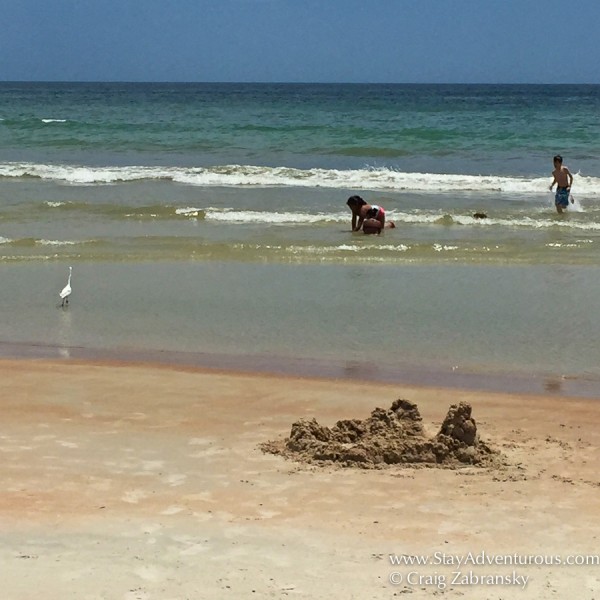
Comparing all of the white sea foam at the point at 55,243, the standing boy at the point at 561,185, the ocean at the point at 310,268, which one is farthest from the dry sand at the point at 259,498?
the standing boy at the point at 561,185

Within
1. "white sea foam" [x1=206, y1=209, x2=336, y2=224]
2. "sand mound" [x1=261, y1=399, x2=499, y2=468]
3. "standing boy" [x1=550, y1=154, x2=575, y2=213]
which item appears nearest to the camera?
"sand mound" [x1=261, y1=399, x2=499, y2=468]

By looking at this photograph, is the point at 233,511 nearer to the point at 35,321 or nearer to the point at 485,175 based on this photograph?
the point at 35,321

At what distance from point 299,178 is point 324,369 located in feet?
50.5

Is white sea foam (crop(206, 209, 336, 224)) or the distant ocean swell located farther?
white sea foam (crop(206, 209, 336, 224))

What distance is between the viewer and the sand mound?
18.8ft

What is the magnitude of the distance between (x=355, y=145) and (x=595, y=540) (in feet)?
91.9

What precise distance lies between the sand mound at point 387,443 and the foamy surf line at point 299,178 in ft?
50.3

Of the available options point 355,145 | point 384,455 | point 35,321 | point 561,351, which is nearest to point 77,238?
point 35,321

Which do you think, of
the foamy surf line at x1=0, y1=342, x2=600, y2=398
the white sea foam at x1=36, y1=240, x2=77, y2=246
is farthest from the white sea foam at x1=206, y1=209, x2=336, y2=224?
the foamy surf line at x1=0, y1=342, x2=600, y2=398

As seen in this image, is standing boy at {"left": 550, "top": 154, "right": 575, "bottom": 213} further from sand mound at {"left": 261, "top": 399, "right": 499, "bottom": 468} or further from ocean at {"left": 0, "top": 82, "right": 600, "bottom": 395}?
sand mound at {"left": 261, "top": 399, "right": 499, "bottom": 468}

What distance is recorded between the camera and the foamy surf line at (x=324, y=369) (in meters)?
7.49

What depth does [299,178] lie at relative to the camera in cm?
2298

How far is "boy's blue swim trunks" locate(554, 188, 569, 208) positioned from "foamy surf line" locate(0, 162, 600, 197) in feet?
11.6

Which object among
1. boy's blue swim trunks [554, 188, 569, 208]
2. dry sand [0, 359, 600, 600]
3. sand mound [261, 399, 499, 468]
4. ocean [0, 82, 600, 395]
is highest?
boy's blue swim trunks [554, 188, 569, 208]
